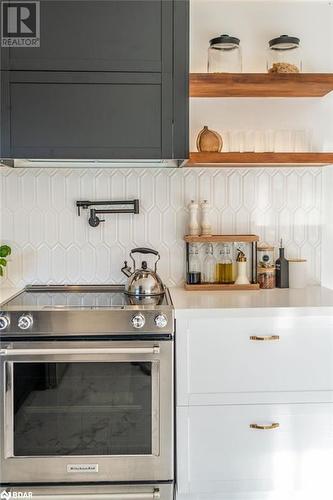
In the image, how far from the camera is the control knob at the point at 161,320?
7.11 feet

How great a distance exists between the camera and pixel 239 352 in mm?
2240

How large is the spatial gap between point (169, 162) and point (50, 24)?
2.66 ft

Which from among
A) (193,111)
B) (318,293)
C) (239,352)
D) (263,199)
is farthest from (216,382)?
(193,111)

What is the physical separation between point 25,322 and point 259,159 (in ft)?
4.12

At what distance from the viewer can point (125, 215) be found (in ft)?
9.18

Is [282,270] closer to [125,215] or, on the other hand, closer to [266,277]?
[266,277]

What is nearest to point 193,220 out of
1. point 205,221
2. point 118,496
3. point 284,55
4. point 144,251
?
point 205,221

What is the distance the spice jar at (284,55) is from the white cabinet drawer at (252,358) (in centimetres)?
121

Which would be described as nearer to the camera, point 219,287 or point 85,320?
point 85,320

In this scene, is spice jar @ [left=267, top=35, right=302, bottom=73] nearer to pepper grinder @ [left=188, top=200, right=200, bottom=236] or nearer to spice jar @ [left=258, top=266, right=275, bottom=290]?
pepper grinder @ [left=188, top=200, right=200, bottom=236]

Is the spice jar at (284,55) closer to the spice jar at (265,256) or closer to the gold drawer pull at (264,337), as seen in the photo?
the spice jar at (265,256)

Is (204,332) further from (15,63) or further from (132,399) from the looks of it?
(15,63)
